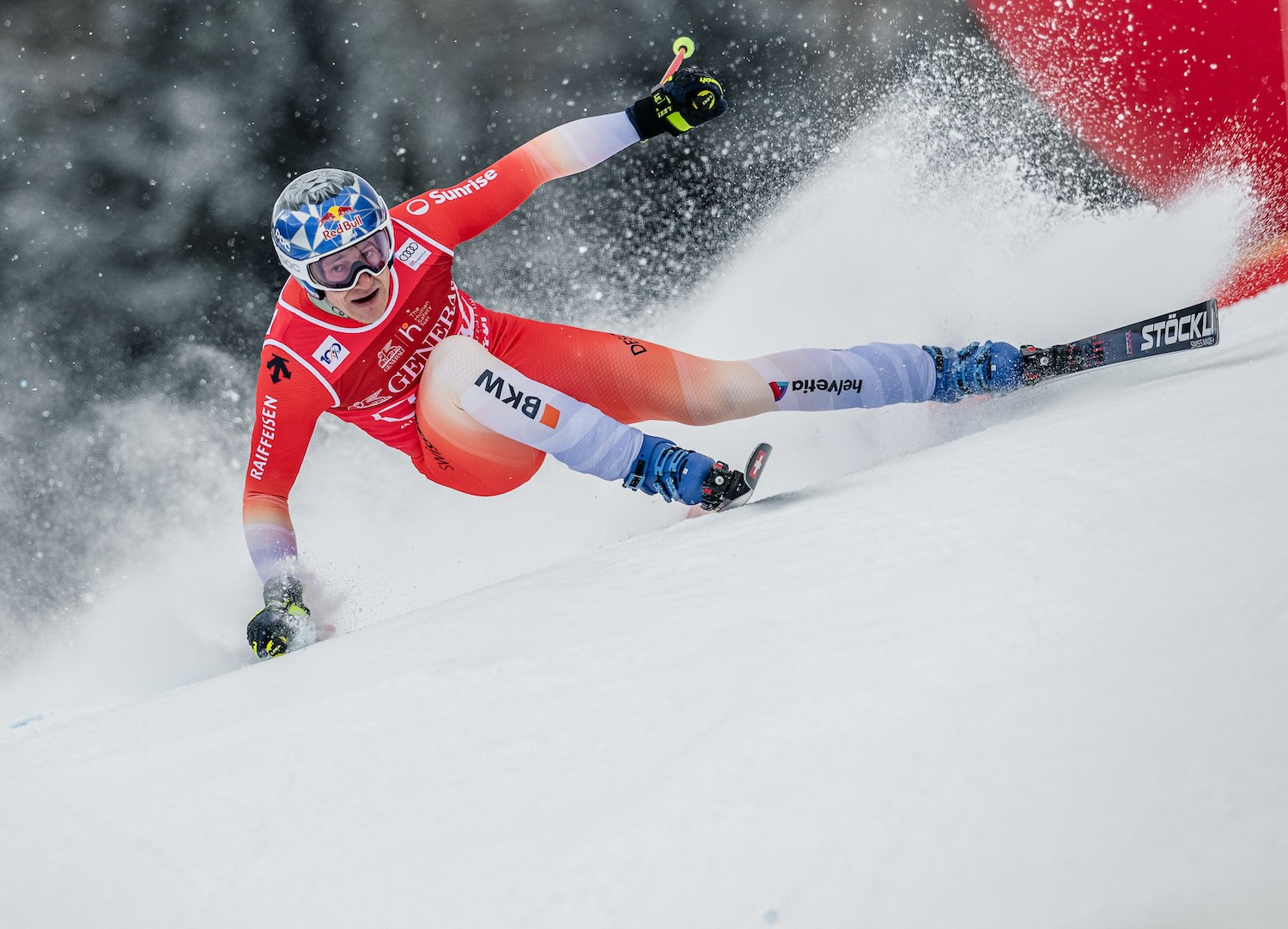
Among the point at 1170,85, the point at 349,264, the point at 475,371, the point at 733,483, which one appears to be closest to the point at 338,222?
the point at 349,264

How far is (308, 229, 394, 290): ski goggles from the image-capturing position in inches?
75.5

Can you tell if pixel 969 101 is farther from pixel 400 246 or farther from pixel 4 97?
pixel 4 97

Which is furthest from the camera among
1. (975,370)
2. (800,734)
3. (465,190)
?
(465,190)

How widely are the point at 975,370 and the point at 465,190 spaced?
4.11 feet

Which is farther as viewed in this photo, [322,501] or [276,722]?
[322,501]

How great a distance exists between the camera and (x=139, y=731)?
4.13ft

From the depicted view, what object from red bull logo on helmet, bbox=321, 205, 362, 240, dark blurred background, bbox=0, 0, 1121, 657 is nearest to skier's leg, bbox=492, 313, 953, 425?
red bull logo on helmet, bbox=321, 205, 362, 240

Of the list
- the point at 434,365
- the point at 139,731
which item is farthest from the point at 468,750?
the point at 434,365

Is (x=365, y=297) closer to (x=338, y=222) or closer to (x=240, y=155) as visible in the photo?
(x=338, y=222)

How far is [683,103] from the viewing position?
2.19 metres

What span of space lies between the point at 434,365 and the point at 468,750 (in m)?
1.15

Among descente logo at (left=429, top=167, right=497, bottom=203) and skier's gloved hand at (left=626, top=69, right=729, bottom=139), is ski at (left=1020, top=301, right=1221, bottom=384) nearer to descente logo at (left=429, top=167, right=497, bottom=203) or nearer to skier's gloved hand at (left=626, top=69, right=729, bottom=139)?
skier's gloved hand at (left=626, top=69, right=729, bottom=139)

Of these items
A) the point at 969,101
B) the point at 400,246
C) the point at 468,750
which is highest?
the point at 969,101

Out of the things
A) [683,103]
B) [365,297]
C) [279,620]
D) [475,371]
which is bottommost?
[279,620]
